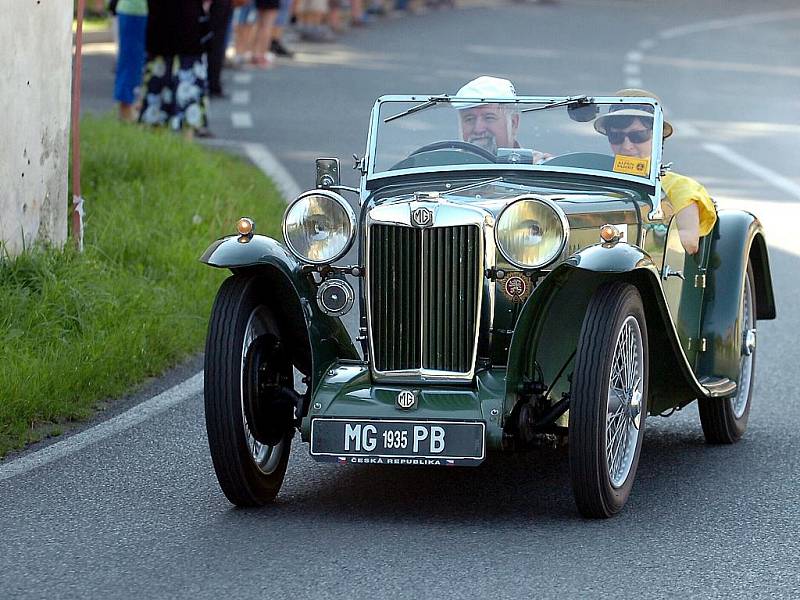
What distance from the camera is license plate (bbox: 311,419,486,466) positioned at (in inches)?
223

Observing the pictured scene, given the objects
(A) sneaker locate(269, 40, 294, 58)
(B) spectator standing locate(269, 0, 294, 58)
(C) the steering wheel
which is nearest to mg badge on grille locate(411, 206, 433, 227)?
(C) the steering wheel

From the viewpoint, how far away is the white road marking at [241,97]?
749 inches

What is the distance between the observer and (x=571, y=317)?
602 centimetres

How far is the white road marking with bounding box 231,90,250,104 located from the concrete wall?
9.35m

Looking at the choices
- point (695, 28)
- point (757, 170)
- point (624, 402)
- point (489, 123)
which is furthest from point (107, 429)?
point (695, 28)

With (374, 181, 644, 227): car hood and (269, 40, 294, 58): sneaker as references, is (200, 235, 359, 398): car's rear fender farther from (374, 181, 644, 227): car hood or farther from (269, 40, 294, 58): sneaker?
(269, 40, 294, 58): sneaker

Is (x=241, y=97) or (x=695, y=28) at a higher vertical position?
(x=695, y=28)

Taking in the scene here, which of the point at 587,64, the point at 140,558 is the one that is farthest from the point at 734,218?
the point at 587,64

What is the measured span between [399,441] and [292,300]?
28.2 inches

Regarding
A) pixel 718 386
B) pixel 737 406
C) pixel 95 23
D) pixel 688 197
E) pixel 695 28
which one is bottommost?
pixel 737 406

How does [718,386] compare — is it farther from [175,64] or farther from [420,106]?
[175,64]

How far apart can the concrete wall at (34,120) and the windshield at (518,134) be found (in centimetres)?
270

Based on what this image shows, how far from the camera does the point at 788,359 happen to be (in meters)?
8.95

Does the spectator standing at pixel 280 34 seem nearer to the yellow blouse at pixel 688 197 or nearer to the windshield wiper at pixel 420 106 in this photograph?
the windshield wiper at pixel 420 106
